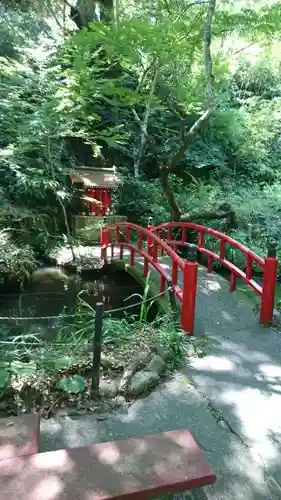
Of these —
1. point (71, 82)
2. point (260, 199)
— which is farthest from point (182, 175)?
point (71, 82)

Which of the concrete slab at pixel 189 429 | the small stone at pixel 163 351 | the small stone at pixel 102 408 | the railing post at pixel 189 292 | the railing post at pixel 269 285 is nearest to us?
the concrete slab at pixel 189 429

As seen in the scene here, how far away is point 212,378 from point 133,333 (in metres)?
0.99

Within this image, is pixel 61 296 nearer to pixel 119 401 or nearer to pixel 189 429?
pixel 119 401

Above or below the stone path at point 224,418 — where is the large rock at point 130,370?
above

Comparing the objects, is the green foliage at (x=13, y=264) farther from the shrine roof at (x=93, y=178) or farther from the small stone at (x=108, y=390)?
the small stone at (x=108, y=390)

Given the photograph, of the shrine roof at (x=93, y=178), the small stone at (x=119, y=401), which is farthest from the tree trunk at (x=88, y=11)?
the small stone at (x=119, y=401)

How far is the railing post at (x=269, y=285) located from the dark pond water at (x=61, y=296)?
2067mm

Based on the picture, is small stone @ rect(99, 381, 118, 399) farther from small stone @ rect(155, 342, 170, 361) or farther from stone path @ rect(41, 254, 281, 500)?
small stone @ rect(155, 342, 170, 361)

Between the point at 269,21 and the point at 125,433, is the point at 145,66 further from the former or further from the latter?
the point at 125,433

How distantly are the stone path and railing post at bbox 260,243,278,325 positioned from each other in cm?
42

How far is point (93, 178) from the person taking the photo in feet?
32.8

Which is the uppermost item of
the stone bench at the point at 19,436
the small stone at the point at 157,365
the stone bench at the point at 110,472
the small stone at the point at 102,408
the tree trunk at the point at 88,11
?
the tree trunk at the point at 88,11

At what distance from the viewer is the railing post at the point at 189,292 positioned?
4.25 metres

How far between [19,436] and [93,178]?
819 centimetres
